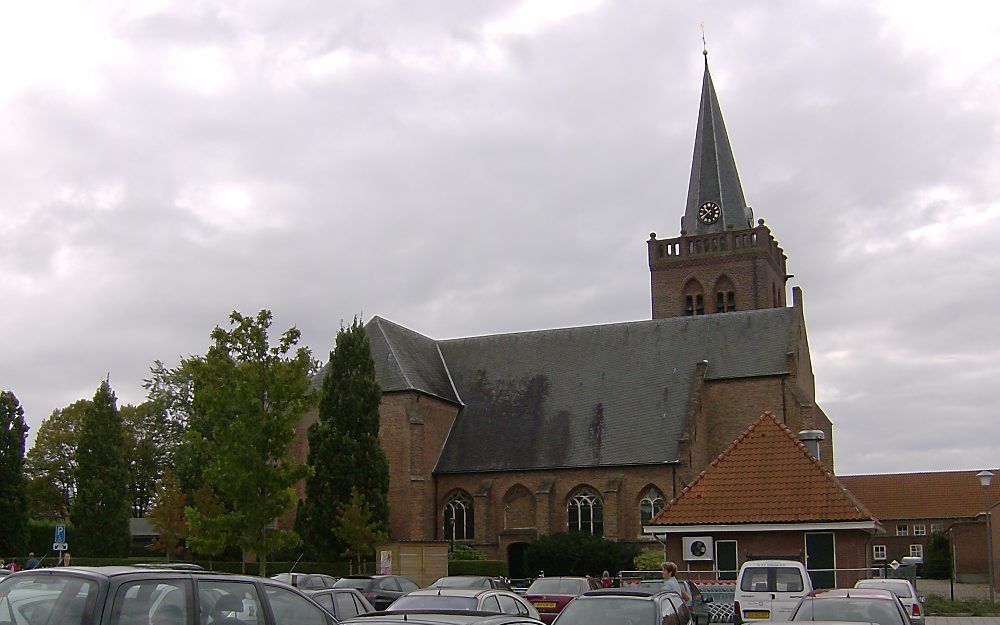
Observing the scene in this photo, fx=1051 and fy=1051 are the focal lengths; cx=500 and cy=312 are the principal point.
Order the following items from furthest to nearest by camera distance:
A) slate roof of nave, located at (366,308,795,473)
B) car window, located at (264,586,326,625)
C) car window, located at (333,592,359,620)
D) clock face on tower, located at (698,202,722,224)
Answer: clock face on tower, located at (698,202,722,224)
slate roof of nave, located at (366,308,795,473)
car window, located at (333,592,359,620)
car window, located at (264,586,326,625)

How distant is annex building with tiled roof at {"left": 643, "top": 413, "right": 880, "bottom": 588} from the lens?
86.2 ft

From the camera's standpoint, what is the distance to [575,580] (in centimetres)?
2309

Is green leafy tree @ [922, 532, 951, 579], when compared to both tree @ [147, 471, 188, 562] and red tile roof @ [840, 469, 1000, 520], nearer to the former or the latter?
red tile roof @ [840, 469, 1000, 520]

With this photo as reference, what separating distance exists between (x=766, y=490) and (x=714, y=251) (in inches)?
1462

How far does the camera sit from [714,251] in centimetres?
6328

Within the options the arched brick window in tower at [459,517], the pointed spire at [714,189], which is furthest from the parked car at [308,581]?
the pointed spire at [714,189]

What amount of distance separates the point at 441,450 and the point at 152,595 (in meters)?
42.1

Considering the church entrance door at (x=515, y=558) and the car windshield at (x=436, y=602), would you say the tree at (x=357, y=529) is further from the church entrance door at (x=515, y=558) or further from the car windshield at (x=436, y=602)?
the car windshield at (x=436, y=602)

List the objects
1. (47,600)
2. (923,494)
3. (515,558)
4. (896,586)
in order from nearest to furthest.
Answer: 1. (47,600)
2. (896,586)
3. (515,558)
4. (923,494)

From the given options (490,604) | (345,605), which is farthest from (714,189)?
(490,604)

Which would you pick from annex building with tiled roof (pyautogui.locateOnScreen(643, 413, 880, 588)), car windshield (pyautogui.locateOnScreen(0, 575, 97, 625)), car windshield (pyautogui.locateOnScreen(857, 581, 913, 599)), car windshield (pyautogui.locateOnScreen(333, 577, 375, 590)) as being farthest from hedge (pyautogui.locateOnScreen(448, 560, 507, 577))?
car windshield (pyautogui.locateOnScreen(0, 575, 97, 625))

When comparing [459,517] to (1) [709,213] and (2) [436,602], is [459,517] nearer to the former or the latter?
(1) [709,213]

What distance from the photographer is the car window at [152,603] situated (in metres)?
8.38

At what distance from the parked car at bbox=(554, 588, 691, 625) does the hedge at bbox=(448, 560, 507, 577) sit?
28.1 meters
